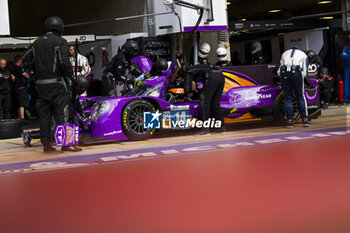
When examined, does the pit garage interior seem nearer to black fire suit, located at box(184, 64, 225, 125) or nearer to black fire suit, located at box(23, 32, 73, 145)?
black fire suit, located at box(184, 64, 225, 125)

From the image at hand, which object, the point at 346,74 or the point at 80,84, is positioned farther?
the point at 346,74

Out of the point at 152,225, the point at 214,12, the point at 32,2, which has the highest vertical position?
the point at 32,2

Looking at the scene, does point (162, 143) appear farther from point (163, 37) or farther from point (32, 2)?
point (32, 2)

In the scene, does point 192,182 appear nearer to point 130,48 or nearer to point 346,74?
point 130,48

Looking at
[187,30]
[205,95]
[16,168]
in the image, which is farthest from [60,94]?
[187,30]

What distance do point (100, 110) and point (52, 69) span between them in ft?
3.94

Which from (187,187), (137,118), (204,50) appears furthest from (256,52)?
(187,187)

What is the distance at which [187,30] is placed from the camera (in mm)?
15375

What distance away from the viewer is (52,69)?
852cm

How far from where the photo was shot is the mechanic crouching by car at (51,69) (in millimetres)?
8492

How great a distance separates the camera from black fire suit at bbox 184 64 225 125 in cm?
995

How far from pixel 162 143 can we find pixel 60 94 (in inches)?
73.1

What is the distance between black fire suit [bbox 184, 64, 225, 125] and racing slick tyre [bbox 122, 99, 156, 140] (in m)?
0.89
